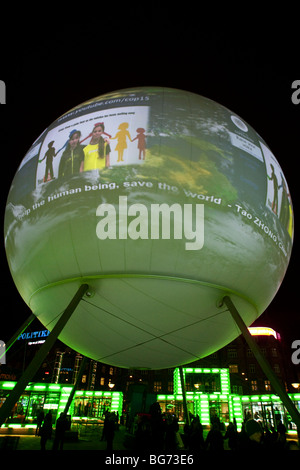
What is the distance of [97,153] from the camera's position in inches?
303

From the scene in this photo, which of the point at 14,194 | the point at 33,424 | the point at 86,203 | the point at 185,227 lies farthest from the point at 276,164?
the point at 33,424

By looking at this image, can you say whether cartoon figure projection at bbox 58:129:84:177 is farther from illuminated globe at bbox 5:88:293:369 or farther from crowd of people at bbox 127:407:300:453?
crowd of people at bbox 127:407:300:453

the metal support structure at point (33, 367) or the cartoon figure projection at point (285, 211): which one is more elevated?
the cartoon figure projection at point (285, 211)

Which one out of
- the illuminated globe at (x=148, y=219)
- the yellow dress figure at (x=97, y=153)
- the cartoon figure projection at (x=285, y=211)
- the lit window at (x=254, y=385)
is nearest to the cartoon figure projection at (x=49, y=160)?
the illuminated globe at (x=148, y=219)

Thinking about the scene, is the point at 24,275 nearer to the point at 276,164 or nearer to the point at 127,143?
the point at 127,143

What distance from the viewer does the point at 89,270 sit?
25.1ft

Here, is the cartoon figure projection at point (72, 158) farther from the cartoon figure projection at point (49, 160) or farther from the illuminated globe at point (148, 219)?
the cartoon figure projection at point (49, 160)

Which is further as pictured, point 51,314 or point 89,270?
point 51,314

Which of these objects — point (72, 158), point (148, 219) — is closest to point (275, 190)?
point (148, 219)

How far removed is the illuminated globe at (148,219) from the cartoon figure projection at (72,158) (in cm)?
3

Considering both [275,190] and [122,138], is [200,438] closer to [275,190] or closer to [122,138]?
[275,190]

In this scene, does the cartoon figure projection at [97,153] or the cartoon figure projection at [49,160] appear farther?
the cartoon figure projection at [49,160]

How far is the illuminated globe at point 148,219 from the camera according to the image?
24.1ft

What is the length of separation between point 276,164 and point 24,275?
783 cm
